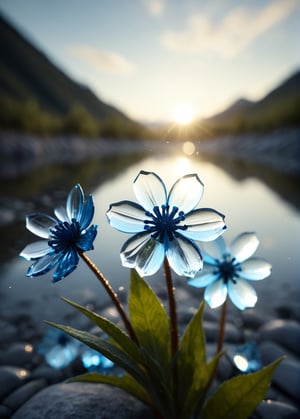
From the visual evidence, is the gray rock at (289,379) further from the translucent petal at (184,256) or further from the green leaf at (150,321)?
the translucent petal at (184,256)

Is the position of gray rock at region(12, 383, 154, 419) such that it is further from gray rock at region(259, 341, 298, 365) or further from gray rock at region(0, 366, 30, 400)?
gray rock at region(259, 341, 298, 365)

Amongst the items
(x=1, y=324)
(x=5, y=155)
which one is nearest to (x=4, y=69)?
(x=5, y=155)

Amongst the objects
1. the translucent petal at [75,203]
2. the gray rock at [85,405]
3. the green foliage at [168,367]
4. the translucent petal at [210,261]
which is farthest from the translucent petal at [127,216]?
the gray rock at [85,405]

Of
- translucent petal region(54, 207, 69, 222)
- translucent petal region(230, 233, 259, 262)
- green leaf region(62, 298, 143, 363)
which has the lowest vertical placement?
green leaf region(62, 298, 143, 363)

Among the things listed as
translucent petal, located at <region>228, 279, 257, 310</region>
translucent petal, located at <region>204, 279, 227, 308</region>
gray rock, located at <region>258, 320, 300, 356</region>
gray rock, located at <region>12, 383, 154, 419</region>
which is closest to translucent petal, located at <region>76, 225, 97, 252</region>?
translucent petal, located at <region>204, 279, 227, 308</region>

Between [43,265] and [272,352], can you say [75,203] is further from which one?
[272,352]

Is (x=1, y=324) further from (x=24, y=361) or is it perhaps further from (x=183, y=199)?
(x=183, y=199)
